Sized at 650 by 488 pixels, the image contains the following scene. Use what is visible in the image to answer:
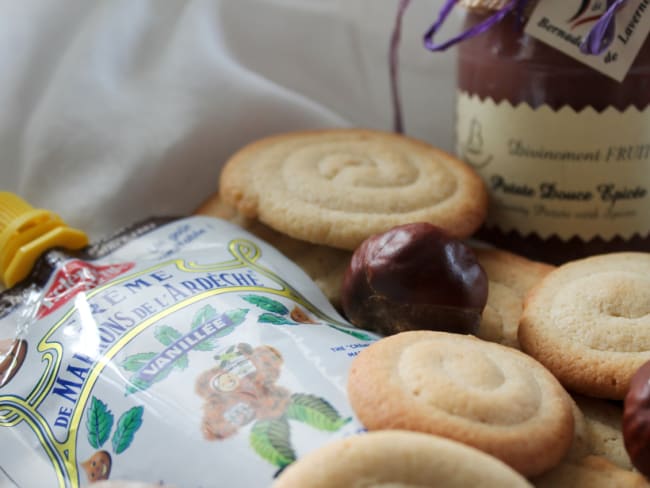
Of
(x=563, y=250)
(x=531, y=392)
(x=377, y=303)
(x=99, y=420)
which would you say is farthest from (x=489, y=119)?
(x=99, y=420)

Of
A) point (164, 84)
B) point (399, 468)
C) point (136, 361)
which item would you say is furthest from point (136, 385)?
point (164, 84)

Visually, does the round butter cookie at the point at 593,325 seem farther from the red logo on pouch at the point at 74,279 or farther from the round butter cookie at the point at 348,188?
the red logo on pouch at the point at 74,279

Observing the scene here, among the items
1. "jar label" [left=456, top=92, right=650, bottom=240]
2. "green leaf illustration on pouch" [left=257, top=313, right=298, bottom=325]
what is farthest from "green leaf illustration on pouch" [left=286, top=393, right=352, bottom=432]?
"jar label" [left=456, top=92, right=650, bottom=240]

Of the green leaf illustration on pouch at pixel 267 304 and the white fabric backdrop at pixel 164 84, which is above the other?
the white fabric backdrop at pixel 164 84

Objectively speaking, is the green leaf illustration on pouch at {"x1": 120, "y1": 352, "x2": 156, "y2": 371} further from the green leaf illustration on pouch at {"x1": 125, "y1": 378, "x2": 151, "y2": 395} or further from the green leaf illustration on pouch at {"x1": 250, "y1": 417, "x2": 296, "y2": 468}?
the green leaf illustration on pouch at {"x1": 250, "y1": 417, "x2": 296, "y2": 468}

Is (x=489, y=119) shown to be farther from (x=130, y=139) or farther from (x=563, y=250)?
(x=130, y=139)

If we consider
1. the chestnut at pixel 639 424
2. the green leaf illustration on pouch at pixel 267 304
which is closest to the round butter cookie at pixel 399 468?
the chestnut at pixel 639 424
